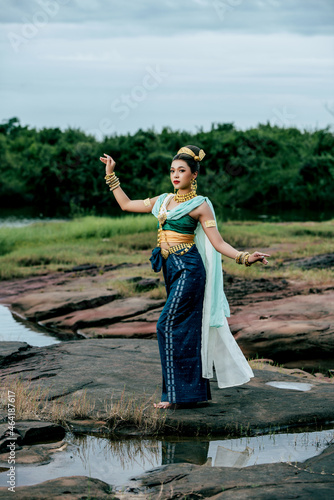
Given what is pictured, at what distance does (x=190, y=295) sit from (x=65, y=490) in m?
2.00

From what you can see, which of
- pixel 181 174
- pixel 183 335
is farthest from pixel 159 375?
pixel 181 174

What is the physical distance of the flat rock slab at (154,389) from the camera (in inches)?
201

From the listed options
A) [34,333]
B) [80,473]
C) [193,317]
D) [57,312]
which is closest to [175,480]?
[80,473]

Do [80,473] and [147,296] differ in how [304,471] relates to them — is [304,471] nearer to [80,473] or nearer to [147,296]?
[80,473]

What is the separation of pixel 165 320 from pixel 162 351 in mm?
240

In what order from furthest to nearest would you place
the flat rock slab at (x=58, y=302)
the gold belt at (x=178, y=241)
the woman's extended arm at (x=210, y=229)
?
1. the flat rock slab at (x=58, y=302)
2. the gold belt at (x=178, y=241)
3. the woman's extended arm at (x=210, y=229)

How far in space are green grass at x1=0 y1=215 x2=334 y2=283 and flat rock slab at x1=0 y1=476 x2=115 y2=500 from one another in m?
7.84

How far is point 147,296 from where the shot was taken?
33.9ft

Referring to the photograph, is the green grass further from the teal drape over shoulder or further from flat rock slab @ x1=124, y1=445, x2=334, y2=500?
flat rock slab @ x1=124, y1=445, x2=334, y2=500

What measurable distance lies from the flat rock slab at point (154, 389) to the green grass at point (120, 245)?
17.4ft

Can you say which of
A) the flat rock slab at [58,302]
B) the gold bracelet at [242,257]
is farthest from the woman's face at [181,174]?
the flat rock slab at [58,302]

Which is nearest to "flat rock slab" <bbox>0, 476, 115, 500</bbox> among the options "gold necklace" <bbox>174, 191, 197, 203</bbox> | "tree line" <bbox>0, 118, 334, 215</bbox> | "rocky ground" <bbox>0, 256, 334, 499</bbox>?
"rocky ground" <bbox>0, 256, 334, 499</bbox>

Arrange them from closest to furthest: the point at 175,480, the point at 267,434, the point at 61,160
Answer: the point at 175,480 → the point at 267,434 → the point at 61,160

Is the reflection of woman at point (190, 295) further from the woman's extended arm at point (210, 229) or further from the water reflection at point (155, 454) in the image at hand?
the water reflection at point (155, 454)
